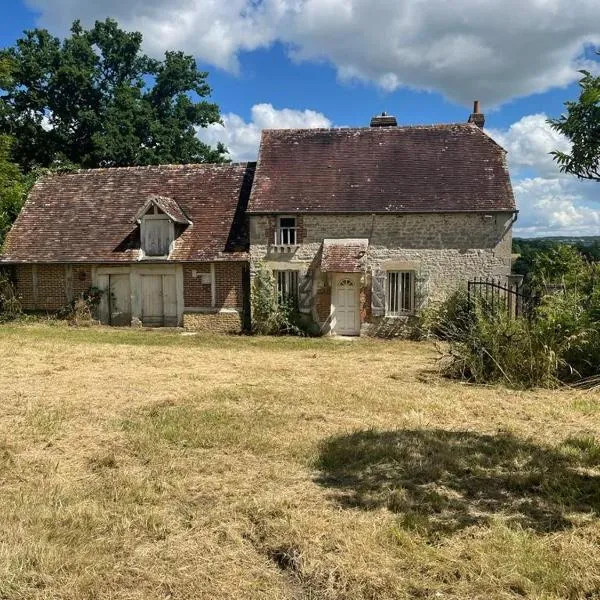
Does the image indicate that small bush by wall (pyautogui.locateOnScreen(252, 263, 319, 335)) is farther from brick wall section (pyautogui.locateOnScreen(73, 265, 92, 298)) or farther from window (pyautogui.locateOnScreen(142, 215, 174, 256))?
brick wall section (pyautogui.locateOnScreen(73, 265, 92, 298))

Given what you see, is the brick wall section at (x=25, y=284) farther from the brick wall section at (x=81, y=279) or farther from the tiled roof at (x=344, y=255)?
the tiled roof at (x=344, y=255)

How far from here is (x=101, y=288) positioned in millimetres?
19125

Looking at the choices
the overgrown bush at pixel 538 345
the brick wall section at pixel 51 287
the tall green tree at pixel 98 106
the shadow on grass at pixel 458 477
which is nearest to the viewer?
the shadow on grass at pixel 458 477

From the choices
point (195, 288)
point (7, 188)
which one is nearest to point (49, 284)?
point (7, 188)

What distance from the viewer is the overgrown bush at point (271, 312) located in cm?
1745

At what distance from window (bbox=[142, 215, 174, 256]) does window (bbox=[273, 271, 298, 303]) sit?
12.8 ft

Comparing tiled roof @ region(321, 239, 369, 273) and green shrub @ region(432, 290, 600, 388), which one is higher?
tiled roof @ region(321, 239, 369, 273)

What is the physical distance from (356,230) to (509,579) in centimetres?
1427

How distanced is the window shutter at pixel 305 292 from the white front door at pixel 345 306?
2.51ft

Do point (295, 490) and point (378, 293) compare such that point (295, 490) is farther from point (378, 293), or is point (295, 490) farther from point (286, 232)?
point (286, 232)

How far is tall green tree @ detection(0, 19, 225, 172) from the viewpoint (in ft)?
99.5

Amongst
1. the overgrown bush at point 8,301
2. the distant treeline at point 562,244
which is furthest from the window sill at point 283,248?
the distant treeline at point 562,244

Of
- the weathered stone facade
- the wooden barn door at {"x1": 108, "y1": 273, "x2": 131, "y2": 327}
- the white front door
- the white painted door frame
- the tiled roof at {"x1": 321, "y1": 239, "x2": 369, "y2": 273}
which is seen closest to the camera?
the tiled roof at {"x1": 321, "y1": 239, "x2": 369, "y2": 273}

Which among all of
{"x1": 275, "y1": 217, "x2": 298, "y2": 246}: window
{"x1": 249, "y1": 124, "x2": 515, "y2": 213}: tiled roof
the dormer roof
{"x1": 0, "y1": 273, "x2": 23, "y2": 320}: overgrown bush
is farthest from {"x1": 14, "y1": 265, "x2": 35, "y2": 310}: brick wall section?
{"x1": 275, "y1": 217, "x2": 298, "y2": 246}: window
